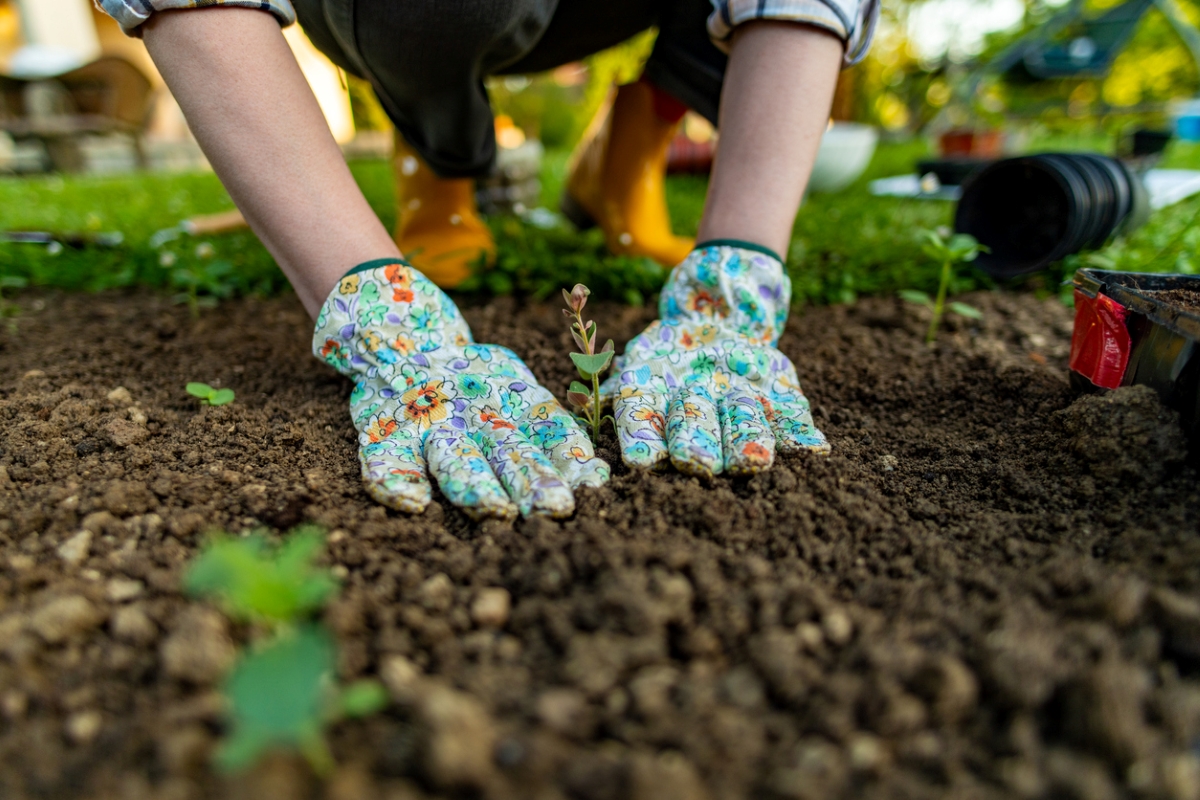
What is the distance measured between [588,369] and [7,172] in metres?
8.05

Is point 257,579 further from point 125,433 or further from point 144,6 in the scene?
point 144,6

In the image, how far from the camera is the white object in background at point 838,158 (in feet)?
A: 10.7

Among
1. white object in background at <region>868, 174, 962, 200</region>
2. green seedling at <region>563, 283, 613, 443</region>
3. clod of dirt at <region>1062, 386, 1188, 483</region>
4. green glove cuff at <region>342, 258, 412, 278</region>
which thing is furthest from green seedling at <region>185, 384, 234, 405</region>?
white object in background at <region>868, 174, 962, 200</region>

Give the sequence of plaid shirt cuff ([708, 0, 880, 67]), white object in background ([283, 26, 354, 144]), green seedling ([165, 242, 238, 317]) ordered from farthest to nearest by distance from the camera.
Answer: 1. white object in background ([283, 26, 354, 144])
2. green seedling ([165, 242, 238, 317])
3. plaid shirt cuff ([708, 0, 880, 67])

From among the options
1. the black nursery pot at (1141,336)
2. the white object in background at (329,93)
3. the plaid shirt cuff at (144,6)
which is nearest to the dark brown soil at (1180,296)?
the black nursery pot at (1141,336)

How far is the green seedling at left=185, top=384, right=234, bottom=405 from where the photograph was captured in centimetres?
128

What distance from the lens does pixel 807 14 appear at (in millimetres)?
1351

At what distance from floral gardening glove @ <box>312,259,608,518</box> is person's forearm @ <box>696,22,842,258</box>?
1.87ft

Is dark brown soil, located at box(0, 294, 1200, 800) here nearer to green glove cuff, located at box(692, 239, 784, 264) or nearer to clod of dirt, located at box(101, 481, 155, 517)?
clod of dirt, located at box(101, 481, 155, 517)

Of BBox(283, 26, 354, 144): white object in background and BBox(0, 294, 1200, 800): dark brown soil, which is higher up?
BBox(283, 26, 354, 144): white object in background

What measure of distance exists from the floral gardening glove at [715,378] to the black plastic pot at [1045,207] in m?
1.01

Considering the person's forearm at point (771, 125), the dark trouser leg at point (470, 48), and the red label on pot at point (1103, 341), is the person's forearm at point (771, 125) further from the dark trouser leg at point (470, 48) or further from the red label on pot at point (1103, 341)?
the red label on pot at point (1103, 341)

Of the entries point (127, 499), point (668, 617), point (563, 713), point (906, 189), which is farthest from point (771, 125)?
point (906, 189)

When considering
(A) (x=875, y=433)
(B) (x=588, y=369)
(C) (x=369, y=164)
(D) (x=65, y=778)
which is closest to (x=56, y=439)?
(D) (x=65, y=778)
